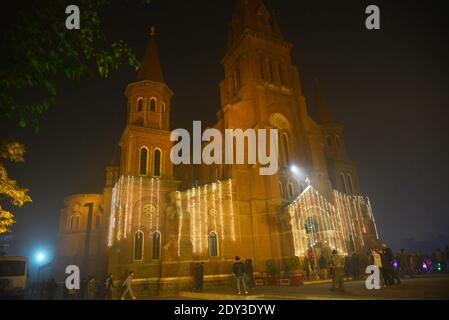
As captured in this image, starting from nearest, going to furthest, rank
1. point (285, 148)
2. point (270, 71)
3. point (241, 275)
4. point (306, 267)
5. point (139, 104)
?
point (241, 275) → point (306, 267) → point (139, 104) → point (285, 148) → point (270, 71)

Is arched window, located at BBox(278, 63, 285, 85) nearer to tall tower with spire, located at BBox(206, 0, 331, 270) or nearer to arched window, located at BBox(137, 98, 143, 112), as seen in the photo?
tall tower with spire, located at BBox(206, 0, 331, 270)

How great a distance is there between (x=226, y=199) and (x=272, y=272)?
7.05 m

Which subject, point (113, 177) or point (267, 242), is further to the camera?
point (113, 177)

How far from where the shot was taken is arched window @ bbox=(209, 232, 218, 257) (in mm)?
23844

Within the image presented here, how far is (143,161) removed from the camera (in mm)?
25016

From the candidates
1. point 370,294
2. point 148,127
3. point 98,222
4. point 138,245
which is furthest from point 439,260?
point 98,222

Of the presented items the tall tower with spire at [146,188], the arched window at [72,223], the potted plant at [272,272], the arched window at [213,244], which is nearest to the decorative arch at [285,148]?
the arched window at [213,244]

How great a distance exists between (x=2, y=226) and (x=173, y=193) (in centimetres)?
1202

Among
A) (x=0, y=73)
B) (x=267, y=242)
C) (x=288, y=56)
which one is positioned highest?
(x=288, y=56)

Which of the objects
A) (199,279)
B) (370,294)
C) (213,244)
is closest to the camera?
(370,294)
